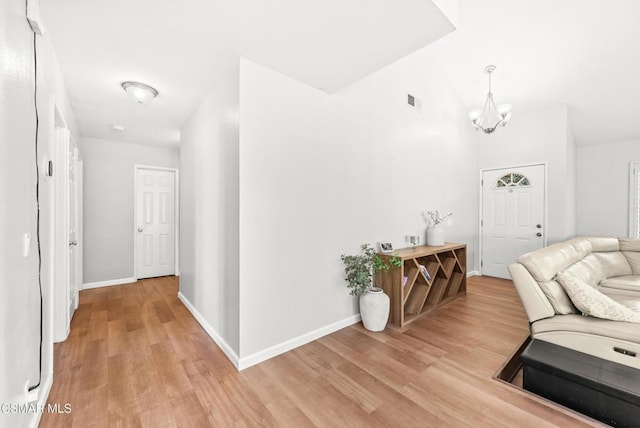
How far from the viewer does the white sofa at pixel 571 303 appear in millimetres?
1712


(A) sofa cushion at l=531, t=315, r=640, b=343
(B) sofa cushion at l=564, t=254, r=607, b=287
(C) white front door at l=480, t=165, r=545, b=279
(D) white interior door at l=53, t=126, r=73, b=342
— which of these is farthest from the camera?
(C) white front door at l=480, t=165, r=545, b=279

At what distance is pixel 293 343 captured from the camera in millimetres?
2408

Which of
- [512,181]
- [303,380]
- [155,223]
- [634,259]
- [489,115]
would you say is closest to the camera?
[303,380]

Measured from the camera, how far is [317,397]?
178 centimetres

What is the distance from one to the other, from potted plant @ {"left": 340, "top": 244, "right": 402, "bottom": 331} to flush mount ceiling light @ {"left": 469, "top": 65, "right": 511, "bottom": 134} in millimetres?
2322

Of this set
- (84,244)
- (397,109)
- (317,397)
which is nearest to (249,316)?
(317,397)

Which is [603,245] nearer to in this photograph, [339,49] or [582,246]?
Answer: [582,246]

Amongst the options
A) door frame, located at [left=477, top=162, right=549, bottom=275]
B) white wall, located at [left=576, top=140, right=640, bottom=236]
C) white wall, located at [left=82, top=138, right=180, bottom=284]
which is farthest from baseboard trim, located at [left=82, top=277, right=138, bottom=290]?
white wall, located at [left=576, top=140, right=640, bottom=236]

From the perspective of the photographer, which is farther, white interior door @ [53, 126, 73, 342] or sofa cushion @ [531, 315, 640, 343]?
white interior door @ [53, 126, 73, 342]

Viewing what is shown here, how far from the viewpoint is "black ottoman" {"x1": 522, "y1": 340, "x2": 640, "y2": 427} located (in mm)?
1466

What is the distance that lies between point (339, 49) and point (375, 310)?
7.71ft

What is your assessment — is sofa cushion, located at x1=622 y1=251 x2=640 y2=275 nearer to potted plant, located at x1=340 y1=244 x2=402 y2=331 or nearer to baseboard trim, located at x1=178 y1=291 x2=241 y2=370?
potted plant, located at x1=340 y1=244 x2=402 y2=331

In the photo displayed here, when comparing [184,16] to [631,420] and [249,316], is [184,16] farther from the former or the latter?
[631,420]

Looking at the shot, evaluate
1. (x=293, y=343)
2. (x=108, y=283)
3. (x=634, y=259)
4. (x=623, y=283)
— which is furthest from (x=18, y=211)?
(x=634, y=259)
